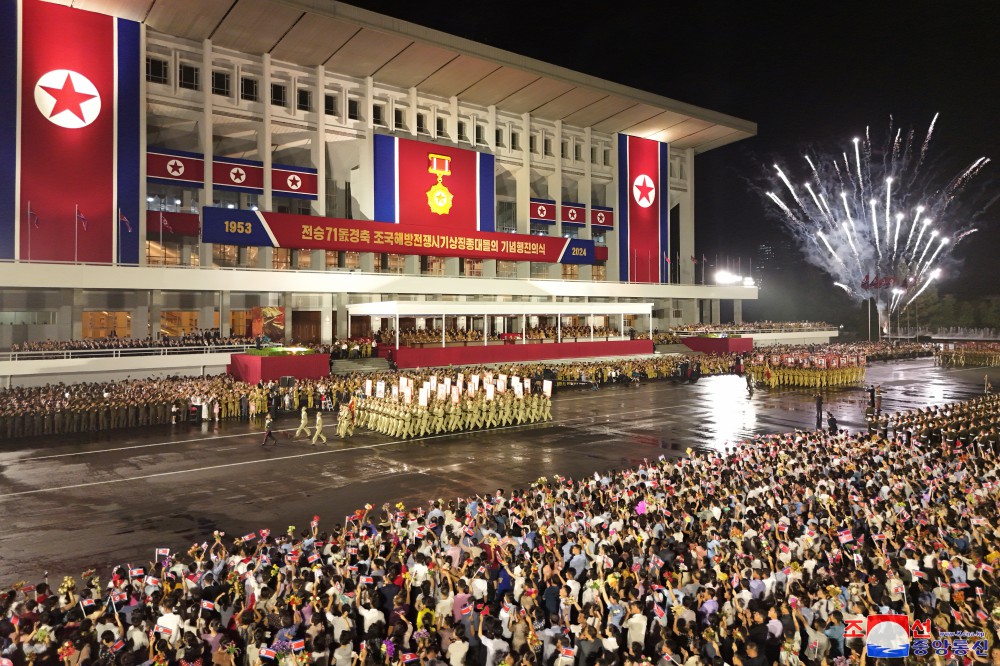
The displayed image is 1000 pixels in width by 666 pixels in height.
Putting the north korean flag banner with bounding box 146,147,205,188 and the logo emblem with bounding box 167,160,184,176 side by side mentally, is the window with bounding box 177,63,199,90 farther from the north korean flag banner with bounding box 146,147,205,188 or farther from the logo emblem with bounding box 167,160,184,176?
the logo emblem with bounding box 167,160,184,176

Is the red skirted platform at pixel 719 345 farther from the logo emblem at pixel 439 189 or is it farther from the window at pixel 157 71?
the window at pixel 157 71

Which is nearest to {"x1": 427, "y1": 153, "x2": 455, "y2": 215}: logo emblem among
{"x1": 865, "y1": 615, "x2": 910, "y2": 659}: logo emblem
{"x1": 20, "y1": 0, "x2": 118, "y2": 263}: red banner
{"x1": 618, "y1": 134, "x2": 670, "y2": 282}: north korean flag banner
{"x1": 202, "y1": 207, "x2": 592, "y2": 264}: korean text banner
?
{"x1": 202, "y1": 207, "x2": 592, "y2": 264}: korean text banner

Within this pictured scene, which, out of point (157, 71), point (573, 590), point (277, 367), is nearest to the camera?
point (573, 590)

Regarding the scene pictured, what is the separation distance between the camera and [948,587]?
693cm

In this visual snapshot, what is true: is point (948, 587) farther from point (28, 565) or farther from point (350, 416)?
point (350, 416)

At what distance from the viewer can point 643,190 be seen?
195ft

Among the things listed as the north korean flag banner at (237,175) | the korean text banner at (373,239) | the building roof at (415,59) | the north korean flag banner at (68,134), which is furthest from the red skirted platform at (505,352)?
the building roof at (415,59)

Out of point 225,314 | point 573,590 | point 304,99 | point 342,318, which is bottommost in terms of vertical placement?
point 573,590

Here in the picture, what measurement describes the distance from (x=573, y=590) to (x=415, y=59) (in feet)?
142

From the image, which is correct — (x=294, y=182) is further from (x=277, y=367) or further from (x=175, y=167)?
(x=277, y=367)

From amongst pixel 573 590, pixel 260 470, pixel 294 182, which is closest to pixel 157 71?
pixel 294 182

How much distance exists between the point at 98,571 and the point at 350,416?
11.8m

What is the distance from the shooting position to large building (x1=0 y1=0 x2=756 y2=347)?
33.1 m

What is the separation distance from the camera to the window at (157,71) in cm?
3788
